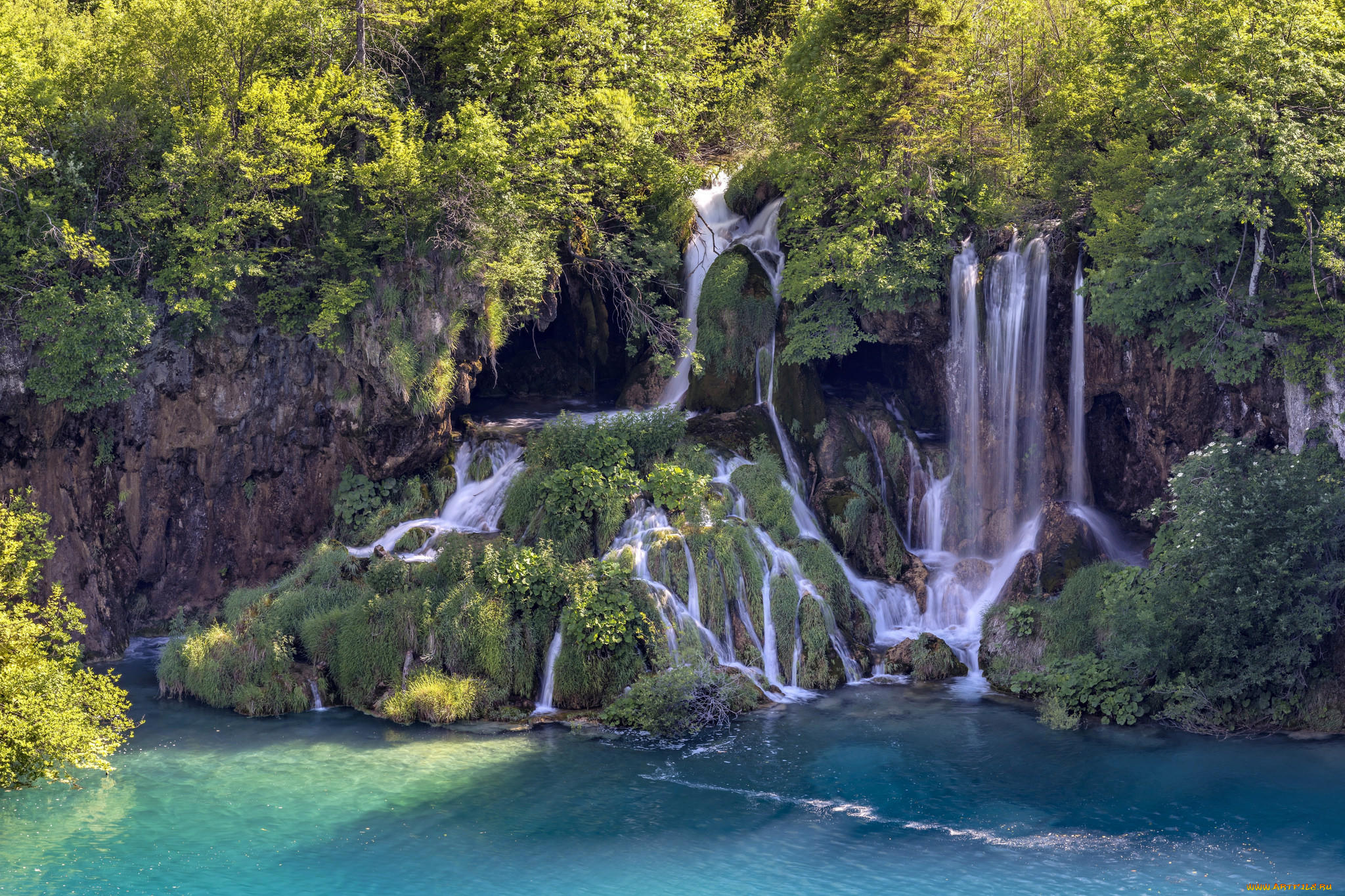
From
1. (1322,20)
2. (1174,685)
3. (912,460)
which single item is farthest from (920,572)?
(1322,20)

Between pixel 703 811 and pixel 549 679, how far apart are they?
Answer: 4.54m

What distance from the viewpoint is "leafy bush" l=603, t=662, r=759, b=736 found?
55.4ft

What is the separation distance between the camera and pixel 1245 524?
15883 millimetres

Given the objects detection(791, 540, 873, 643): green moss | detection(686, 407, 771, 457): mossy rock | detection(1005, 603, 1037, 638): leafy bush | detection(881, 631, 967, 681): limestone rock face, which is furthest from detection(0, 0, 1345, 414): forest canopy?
detection(881, 631, 967, 681): limestone rock face

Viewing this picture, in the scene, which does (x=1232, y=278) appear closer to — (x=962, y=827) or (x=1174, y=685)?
(x=1174, y=685)

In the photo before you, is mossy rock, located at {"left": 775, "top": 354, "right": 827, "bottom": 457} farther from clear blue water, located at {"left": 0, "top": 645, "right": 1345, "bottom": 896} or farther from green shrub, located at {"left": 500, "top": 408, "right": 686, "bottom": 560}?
clear blue water, located at {"left": 0, "top": 645, "right": 1345, "bottom": 896}

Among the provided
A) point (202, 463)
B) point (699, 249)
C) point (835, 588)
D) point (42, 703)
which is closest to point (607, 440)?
point (835, 588)

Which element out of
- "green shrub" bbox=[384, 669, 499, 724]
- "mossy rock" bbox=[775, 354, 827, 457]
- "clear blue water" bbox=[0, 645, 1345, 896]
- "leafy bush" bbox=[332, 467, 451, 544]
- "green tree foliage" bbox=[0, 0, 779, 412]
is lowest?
"clear blue water" bbox=[0, 645, 1345, 896]

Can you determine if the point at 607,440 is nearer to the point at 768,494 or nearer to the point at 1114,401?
the point at 768,494

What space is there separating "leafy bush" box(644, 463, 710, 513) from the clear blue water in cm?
428

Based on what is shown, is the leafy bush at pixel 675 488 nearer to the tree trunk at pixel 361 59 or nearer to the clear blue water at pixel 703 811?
the clear blue water at pixel 703 811

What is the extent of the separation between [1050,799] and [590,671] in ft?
23.3

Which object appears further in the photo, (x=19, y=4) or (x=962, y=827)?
(x=19, y=4)

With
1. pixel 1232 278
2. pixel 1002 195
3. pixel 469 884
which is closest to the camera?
pixel 469 884
